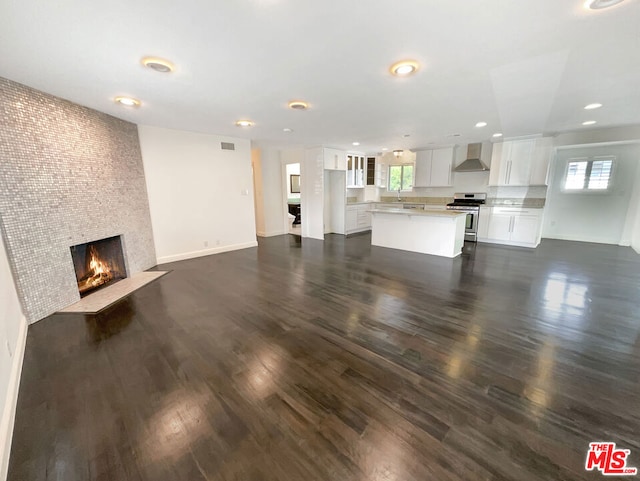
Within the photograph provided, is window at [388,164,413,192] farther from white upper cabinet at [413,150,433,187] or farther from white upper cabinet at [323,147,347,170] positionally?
white upper cabinet at [323,147,347,170]

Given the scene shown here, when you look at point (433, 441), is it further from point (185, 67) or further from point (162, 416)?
point (185, 67)

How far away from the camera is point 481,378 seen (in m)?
1.86

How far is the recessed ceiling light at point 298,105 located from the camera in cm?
323

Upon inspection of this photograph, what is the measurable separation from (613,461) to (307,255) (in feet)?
14.7

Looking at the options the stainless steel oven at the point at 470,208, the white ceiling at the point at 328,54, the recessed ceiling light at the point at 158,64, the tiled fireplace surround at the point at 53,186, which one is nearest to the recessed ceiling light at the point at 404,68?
the white ceiling at the point at 328,54

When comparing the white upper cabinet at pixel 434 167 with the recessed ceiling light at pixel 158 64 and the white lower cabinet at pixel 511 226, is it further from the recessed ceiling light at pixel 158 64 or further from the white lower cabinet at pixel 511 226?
the recessed ceiling light at pixel 158 64

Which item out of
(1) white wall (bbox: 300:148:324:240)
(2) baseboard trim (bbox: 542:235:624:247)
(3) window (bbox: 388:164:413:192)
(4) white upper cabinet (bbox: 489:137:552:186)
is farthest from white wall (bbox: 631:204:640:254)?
(1) white wall (bbox: 300:148:324:240)

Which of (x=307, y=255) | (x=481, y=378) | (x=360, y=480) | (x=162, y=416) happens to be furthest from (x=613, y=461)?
(x=307, y=255)

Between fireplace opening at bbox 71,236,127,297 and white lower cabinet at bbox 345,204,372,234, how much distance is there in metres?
5.40

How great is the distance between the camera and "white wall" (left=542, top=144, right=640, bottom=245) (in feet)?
18.5

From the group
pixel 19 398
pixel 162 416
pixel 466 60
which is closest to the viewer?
pixel 162 416

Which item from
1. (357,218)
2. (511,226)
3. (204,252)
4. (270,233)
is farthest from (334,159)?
(511,226)

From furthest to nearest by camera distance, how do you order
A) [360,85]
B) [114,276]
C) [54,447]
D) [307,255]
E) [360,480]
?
1. [307,255]
2. [114,276]
3. [360,85]
4. [54,447]
5. [360,480]

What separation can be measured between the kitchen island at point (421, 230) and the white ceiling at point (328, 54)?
2.01 metres
